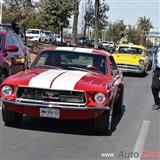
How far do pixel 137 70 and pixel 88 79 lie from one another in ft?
48.3

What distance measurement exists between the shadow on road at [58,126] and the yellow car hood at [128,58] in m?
13.4

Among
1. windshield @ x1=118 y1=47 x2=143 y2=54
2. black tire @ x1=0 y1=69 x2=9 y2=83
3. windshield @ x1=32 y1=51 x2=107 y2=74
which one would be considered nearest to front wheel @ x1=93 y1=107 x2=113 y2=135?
windshield @ x1=32 y1=51 x2=107 y2=74

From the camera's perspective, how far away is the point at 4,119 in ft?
26.9

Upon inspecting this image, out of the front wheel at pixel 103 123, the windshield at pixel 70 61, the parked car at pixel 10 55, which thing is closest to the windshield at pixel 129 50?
the parked car at pixel 10 55

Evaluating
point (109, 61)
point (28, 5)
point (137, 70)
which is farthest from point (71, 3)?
point (109, 61)

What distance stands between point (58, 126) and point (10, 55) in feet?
13.8

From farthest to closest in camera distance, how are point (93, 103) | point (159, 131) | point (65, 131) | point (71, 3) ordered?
point (71, 3) < point (159, 131) < point (65, 131) < point (93, 103)

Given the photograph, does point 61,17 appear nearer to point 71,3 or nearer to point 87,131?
point 71,3

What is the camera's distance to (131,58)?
74.3 ft

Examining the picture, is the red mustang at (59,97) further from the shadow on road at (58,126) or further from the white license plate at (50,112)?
the shadow on road at (58,126)

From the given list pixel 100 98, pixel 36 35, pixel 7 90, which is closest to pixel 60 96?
pixel 100 98

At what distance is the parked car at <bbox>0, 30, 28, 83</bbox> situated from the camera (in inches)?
457

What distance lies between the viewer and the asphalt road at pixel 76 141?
6.53m

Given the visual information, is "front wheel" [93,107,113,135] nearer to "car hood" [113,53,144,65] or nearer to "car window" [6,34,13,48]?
"car window" [6,34,13,48]
